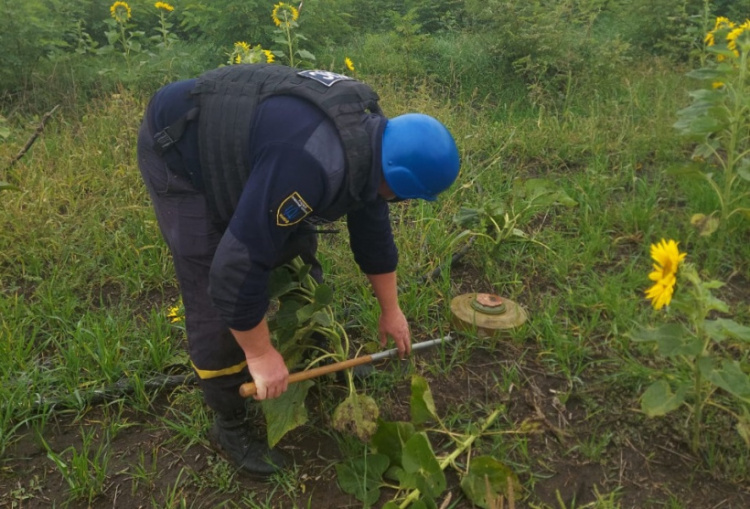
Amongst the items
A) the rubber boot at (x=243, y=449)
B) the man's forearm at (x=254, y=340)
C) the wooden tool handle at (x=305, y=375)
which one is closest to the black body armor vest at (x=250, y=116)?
the man's forearm at (x=254, y=340)

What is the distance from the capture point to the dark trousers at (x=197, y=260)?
6.15 ft

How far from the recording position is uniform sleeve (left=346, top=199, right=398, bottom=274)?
6.48ft

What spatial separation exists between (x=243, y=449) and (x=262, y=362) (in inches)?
18.2

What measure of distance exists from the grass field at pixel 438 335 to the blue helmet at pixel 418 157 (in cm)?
93

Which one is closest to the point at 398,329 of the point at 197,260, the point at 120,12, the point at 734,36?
the point at 197,260

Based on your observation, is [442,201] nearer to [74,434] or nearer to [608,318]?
[608,318]

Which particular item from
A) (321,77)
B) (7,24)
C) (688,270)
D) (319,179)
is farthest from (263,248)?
(7,24)

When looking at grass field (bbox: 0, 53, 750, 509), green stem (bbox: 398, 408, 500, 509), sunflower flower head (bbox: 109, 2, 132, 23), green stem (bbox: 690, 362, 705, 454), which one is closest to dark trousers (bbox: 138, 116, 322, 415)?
grass field (bbox: 0, 53, 750, 509)

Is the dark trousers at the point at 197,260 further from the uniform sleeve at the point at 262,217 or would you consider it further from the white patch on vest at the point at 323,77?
the white patch on vest at the point at 323,77

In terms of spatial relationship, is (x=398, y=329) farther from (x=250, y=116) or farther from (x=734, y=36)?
(x=734, y=36)

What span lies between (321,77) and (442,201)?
5.81 feet

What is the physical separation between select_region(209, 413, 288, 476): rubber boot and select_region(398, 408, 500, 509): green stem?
453mm

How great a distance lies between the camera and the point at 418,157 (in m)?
1.54

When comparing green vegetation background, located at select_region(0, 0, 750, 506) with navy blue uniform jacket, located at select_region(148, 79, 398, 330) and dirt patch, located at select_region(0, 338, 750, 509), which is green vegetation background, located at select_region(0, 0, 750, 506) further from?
navy blue uniform jacket, located at select_region(148, 79, 398, 330)
